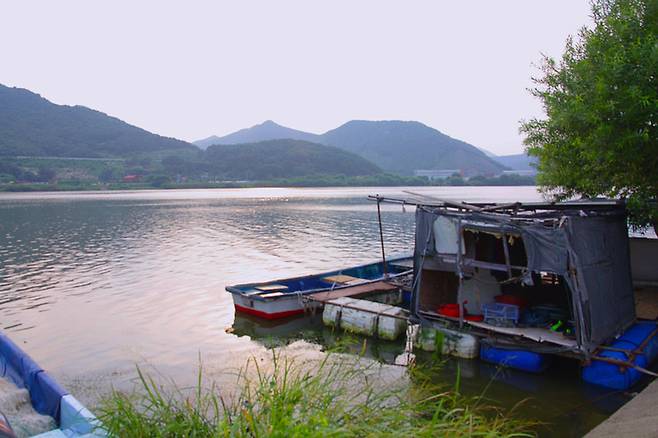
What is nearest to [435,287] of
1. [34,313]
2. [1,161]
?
[34,313]

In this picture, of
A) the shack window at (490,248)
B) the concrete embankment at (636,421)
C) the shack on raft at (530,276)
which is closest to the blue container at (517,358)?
the shack on raft at (530,276)

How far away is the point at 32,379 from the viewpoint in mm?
8055

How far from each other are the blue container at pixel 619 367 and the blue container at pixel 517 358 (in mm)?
933

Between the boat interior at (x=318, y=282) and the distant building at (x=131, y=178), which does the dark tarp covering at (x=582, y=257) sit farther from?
the distant building at (x=131, y=178)

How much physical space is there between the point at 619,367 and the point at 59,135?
628ft

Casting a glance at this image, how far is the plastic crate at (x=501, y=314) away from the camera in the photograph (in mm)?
12781

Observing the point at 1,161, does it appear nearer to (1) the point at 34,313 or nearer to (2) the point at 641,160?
(1) the point at 34,313

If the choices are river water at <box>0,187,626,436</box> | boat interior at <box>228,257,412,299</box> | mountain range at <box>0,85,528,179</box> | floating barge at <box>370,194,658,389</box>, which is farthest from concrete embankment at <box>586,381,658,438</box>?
mountain range at <box>0,85,528,179</box>

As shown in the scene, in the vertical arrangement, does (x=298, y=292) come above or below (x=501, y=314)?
below

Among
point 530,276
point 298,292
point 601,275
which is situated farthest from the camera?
point 298,292

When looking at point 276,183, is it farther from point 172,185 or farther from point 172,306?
point 172,306

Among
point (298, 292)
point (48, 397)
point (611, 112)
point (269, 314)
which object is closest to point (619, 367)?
point (611, 112)

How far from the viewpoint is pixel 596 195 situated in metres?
16.7

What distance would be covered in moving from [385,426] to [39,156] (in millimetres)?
167226
